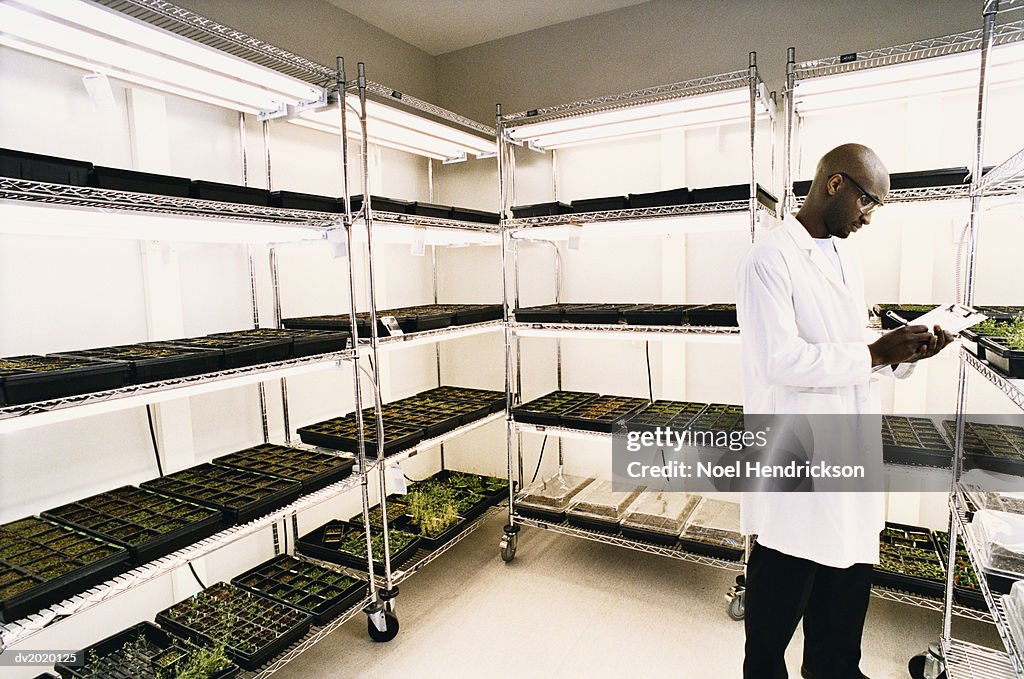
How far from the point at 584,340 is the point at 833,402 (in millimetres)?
1893

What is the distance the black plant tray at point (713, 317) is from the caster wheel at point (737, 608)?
1.12 m

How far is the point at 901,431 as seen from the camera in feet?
8.02

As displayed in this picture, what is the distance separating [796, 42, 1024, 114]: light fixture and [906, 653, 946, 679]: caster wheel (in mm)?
1964

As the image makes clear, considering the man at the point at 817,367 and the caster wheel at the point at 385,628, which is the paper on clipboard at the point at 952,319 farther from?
the caster wheel at the point at 385,628

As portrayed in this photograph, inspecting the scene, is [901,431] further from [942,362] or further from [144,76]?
[144,76]

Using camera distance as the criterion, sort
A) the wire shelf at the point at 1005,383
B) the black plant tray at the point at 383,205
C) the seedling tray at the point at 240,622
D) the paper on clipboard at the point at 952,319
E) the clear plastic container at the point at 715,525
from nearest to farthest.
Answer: the wire shelf at the point at 1005,383 < the paper on clipboard at the point at 952,319 < the seedling tray at the point at 240,622 < the black plant tray at the point at 383,205 < the clear plastic container at the point at 715,525

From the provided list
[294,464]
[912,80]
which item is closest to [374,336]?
[294,464]

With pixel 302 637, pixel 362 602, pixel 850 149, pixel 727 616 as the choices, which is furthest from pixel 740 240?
pixel 302 637

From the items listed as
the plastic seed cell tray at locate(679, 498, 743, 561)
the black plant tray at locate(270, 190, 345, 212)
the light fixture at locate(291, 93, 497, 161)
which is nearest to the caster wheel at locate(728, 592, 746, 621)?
the plastic seed cell tray at locate(679, 498, 743, 561)

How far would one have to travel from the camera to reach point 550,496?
10.5 ft

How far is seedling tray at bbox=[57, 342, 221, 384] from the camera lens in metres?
1.69

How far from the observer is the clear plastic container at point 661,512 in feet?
9.09

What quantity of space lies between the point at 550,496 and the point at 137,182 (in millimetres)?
2383

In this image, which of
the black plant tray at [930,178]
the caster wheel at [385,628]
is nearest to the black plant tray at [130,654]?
the caster wheel at [385,628]
